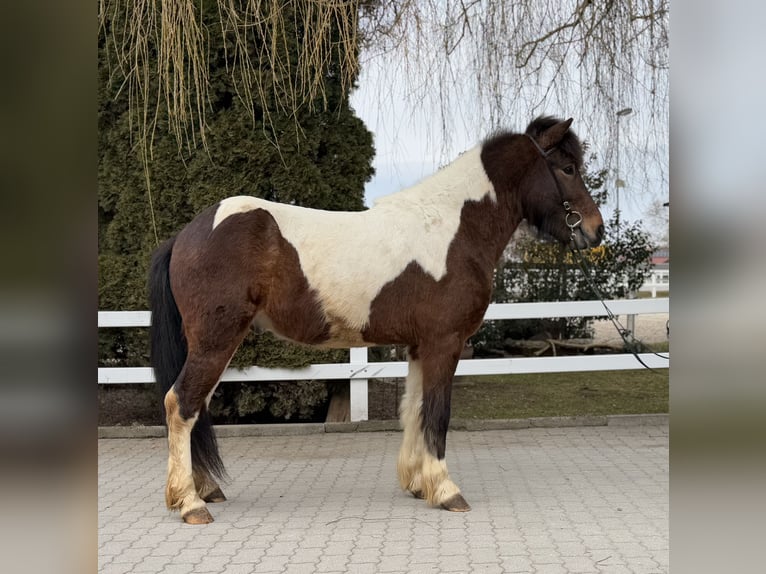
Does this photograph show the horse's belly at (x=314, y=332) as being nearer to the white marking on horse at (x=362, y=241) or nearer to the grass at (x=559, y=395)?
the white marking on horse at (x=362, y=241)

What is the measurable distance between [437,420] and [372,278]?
840mm

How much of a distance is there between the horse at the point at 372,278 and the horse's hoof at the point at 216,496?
0.01m

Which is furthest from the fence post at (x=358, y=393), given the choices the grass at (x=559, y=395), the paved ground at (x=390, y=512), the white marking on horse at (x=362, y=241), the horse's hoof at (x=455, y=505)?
the horse's hoof at (x=455, y=505)

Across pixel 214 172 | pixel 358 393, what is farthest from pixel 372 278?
pixel 214 172

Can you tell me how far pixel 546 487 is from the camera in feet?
13.6

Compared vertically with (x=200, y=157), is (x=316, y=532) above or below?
below

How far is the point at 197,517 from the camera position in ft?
11.4

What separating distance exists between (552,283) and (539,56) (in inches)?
178

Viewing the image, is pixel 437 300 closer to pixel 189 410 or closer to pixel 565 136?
pixel 565 136

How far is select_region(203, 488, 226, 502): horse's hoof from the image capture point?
3.84 m

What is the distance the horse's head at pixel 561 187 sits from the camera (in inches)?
152

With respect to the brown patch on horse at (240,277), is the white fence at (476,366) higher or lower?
lower
